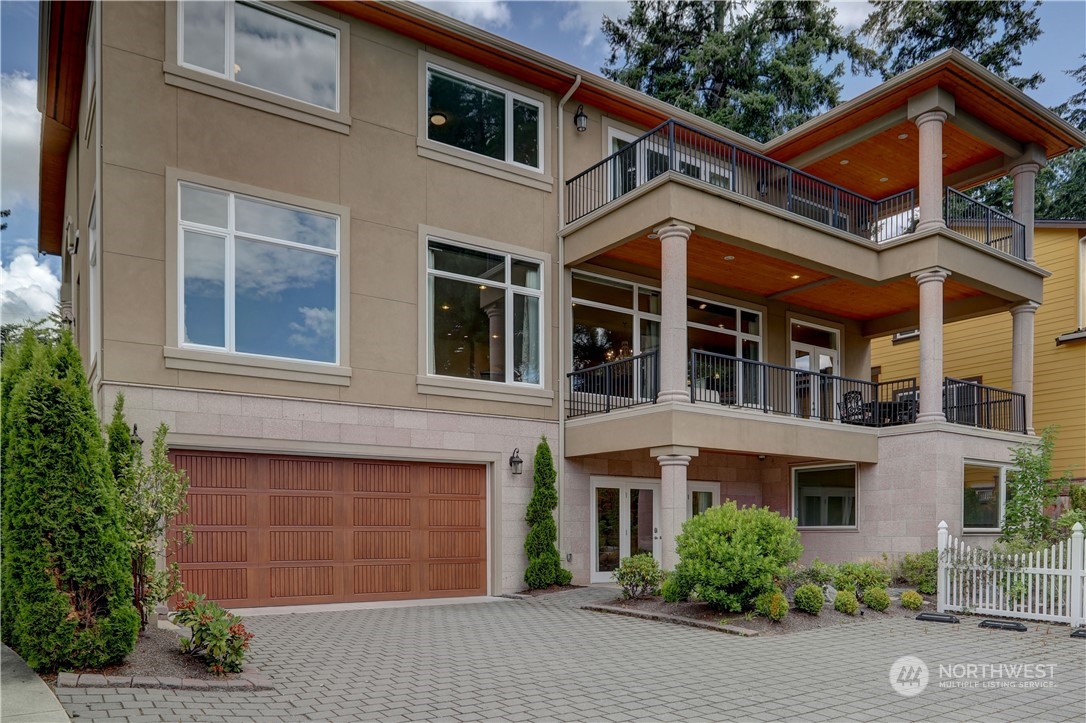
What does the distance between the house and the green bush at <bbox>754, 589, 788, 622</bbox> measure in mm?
2225

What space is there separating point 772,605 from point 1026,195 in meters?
11.7

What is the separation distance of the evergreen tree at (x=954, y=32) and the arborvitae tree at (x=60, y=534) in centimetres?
3078

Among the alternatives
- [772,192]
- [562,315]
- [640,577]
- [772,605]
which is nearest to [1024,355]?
[772,192]

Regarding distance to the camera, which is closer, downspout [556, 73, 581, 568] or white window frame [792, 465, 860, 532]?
downspout [556, 73, 581, 568]

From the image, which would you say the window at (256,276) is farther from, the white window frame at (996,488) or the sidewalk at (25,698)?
the white window frame at (996,488)

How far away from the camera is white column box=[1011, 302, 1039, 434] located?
51.5 feet

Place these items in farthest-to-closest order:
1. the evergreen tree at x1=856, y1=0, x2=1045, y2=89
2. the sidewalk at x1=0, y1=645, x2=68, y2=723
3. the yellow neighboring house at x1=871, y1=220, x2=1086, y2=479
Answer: the evergreen tree at x1=856, y1=0, x2=1045, y2=89, the yellow neighboring house at x1=871, y1=220, x2=1086, y2=479, the sidewalk at x1=0, y1=645, x2=68, y2=723

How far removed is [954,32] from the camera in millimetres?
28562

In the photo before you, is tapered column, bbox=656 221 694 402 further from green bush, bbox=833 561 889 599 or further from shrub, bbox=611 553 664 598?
green bush, bbox=833 561 889 599

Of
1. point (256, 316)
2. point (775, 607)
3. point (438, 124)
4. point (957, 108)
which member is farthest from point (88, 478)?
point (957, 108)

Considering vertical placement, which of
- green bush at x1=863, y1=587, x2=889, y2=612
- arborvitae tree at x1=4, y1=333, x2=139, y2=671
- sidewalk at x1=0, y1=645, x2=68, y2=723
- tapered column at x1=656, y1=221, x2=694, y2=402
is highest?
tapered column at x1=656, y1=221, x2=694, y2=402

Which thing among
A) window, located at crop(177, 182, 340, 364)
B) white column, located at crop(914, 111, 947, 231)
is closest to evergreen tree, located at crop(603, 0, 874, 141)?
white column, located at crop(914, 111, 947, 231)

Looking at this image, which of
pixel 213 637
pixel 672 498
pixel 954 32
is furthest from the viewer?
pixel 954 32

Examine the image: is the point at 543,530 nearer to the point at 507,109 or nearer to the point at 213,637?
the point at 213,637
